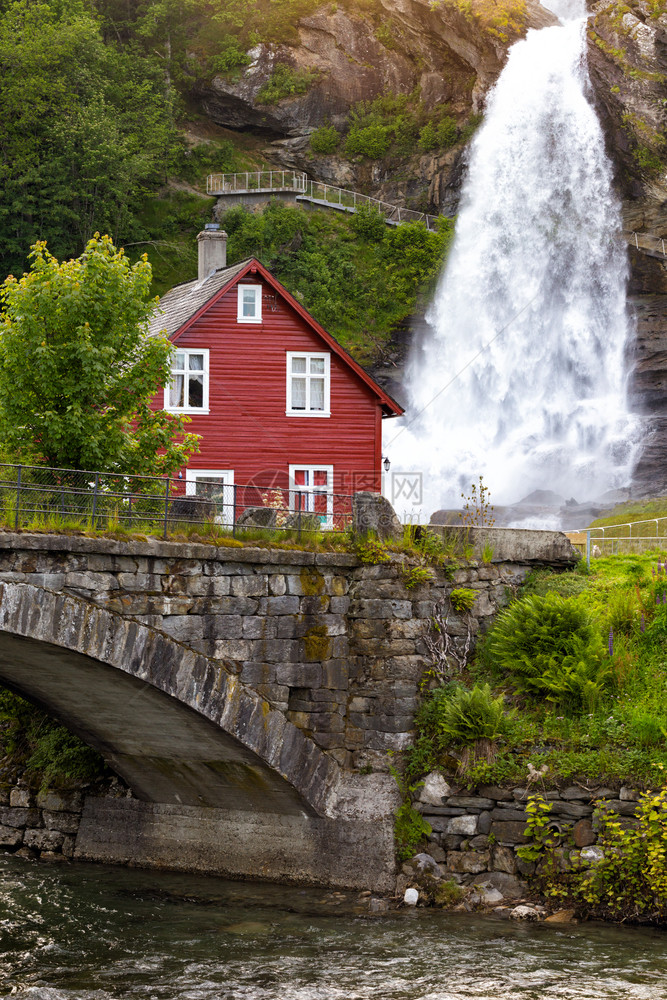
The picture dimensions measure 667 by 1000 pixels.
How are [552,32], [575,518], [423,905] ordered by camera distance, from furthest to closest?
[552,32] → [575,518] → [423,905]

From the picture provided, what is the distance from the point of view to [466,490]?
138 feet

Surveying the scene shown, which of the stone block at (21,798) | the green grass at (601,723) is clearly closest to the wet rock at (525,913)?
the green grass at (601,723)

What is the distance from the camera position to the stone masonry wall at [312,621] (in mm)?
13938

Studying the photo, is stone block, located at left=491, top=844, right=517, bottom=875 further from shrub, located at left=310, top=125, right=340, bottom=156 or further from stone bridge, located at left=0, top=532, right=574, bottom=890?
shrub, located at left=310, top=125, right=340, bottom=156

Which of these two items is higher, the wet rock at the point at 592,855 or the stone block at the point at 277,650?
the stone block at the point at 277,650

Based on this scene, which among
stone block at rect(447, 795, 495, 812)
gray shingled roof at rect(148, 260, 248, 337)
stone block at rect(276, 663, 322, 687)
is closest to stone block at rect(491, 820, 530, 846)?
stone block at rect(447, 795, 495, 812)

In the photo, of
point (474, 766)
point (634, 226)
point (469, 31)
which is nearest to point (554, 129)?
point (634, 226)

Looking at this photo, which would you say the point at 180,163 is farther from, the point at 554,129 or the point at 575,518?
the point at 575,518

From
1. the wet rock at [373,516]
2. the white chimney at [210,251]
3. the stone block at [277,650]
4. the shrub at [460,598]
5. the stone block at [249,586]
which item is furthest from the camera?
the white chimney at [210,251]

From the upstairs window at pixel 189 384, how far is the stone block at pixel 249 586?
1271 cm

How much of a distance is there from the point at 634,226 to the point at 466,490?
49.2ft

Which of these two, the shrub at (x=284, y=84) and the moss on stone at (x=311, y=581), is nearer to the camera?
the moss on stone at (x=311, y=581)

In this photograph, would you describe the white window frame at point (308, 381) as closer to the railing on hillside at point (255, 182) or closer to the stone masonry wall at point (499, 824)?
the stone masonry wall at point (499, 824)

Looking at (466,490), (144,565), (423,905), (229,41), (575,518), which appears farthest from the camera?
(229,41)
